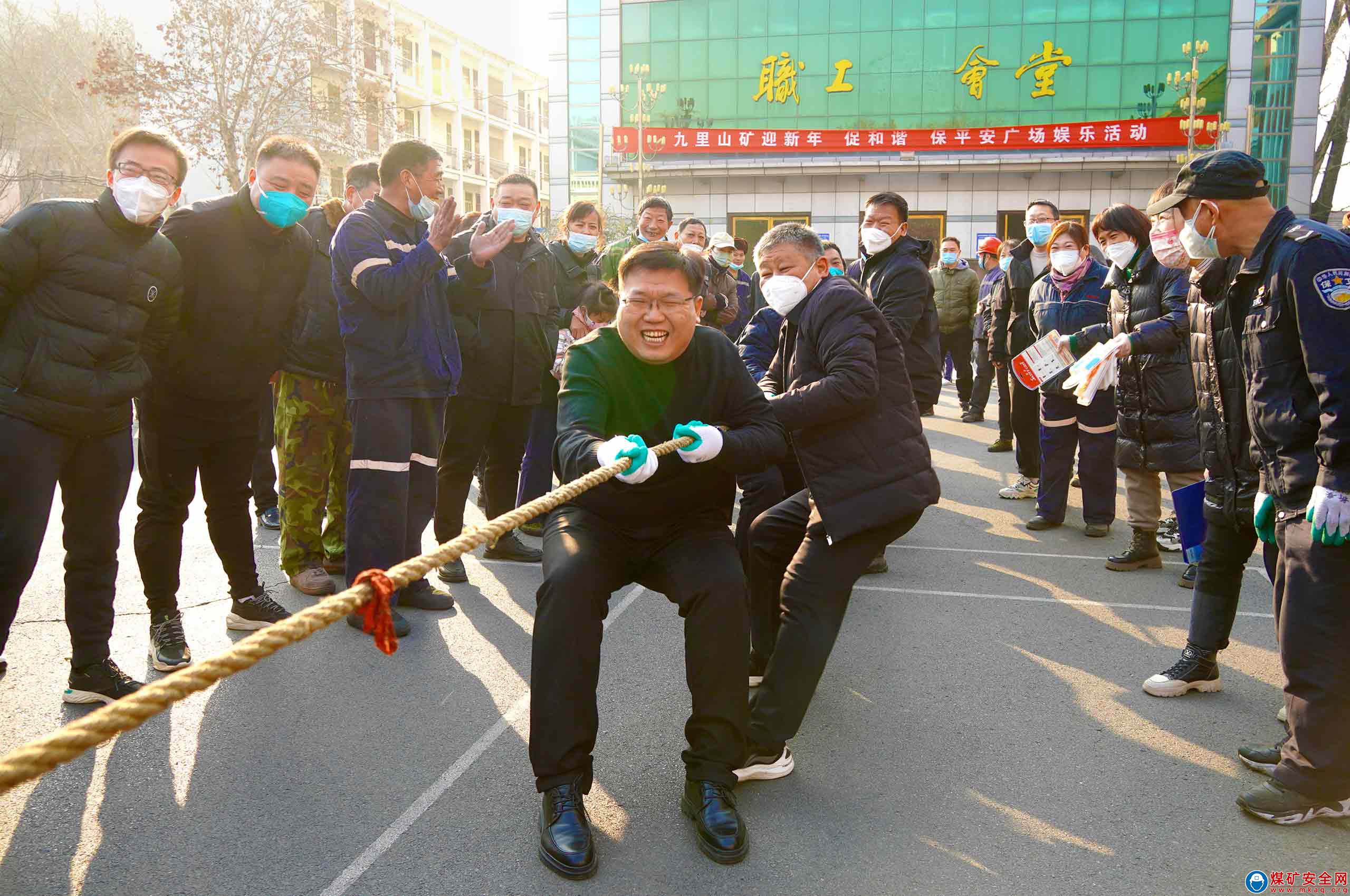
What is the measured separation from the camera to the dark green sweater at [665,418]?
322 cm

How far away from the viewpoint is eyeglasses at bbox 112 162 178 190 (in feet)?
11.7

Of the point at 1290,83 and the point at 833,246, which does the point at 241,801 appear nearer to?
the point at 833,246

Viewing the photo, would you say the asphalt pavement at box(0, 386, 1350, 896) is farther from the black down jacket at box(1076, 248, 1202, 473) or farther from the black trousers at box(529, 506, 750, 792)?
the black down jacket at box(1076, 248, 1202, 473)

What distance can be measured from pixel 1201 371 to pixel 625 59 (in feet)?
101

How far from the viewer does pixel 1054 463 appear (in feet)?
23.0

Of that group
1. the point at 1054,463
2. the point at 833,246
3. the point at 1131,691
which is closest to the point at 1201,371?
the point at 1131,691

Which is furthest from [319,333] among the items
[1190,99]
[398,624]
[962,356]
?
[1190,99]

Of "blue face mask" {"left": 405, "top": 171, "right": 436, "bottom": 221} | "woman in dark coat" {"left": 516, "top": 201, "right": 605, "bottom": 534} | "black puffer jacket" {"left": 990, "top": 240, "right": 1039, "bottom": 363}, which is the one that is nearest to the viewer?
"blue face mask" {"left": 405, "top": 171, "right": 436, "bottom": 221}

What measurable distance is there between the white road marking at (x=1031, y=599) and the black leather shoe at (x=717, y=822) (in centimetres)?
227

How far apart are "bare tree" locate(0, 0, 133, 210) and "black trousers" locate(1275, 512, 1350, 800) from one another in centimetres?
2770

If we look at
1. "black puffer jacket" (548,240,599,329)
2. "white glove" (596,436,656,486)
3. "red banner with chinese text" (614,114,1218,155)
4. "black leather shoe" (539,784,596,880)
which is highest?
"red banner with chinese text" (614,114,1218,155)

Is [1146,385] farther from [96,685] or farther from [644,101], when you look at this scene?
[644,101]

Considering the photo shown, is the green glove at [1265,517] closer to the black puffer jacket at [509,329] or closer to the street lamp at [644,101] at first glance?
the black puffer jacket at [509,329]

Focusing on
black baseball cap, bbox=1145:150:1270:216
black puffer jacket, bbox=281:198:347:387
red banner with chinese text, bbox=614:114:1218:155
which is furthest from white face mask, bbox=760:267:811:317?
red banner with chinese text, bbox=614:114:1218:155
